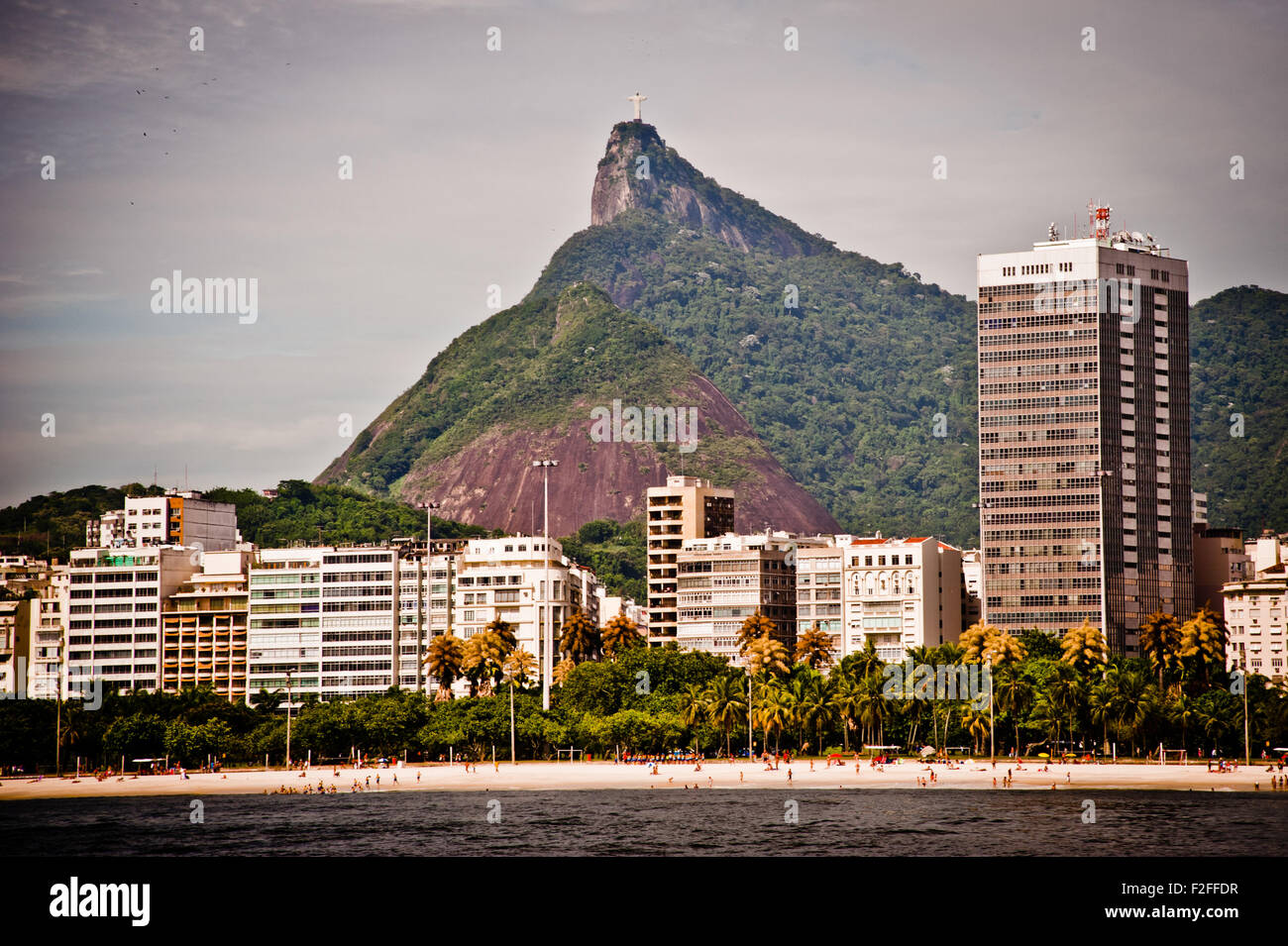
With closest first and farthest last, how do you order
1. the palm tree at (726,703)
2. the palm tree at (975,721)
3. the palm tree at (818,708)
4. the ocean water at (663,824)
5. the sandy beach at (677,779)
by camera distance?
the ocean water at (663,824) → the sandy beach at (677,779) → the palm tree at (975,721) → the palm tree at (818,708) → the palm tree at (726,703)

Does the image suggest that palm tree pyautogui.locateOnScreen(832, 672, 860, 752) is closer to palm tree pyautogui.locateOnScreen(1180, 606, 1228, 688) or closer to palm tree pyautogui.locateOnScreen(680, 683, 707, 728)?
palm tree pyautogui.locateOnScreen(680, 683, 707, 728)

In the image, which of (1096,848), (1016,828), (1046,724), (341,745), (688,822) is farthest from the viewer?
(341,745)

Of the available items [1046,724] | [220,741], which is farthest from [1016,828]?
[220,741]

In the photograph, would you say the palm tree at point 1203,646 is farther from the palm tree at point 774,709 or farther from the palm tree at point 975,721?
the palm tree at point 774,709

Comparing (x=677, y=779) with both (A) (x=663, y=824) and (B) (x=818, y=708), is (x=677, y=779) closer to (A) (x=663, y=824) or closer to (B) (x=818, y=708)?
(B) (x=818, y=708)

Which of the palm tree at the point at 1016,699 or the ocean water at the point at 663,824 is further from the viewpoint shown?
the palm tree at the point at 1016,699

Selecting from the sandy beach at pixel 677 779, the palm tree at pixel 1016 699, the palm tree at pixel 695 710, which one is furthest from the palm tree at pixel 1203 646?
the palm tree at pixel 695 710
